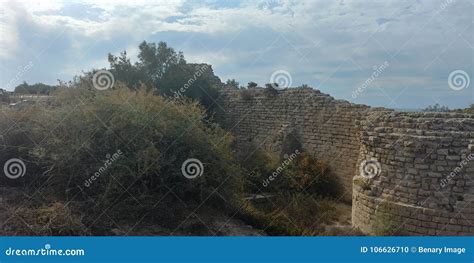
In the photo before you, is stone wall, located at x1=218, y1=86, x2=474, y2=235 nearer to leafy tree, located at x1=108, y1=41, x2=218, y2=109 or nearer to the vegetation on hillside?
the vegetation on hillside

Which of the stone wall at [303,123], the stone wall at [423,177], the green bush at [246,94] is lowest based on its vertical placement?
the stone wall at [423,177]

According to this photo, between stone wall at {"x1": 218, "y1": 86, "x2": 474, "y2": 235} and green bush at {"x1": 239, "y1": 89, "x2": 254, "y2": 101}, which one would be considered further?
green bush at {"x1": 239, "y1": 89, "x2": 254, "y2": 101}

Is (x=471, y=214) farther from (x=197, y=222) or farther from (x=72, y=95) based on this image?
(x=72, y=95)

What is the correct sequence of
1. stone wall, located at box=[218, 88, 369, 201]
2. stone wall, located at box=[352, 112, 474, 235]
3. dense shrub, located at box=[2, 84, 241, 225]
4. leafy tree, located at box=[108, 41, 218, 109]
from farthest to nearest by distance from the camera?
leafy tree, located at box=[108, 41, 218, 109], stone wall, located at box=[218, 88, 369, 201], dense shrub, located at box=[2, 84, 241, 225], stone wall, located at box=[352, 112, 474, 235]

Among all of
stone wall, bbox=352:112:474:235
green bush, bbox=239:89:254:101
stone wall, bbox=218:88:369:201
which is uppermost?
green bush, bbox=239:89:254:101

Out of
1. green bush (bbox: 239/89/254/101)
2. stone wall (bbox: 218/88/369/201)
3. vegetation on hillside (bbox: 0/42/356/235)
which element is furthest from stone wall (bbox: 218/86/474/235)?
green bush (bbox: 239/89/254/101)

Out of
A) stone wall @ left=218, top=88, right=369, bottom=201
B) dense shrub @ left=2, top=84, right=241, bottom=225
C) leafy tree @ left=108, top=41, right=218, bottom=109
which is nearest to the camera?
dense shrub @ left=2, top=84, right=241, bottom=225

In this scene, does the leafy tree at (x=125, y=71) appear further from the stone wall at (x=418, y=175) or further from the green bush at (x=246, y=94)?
the stone wall at (x=418, y=175)

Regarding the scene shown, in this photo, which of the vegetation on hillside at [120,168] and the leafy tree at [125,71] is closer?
the vegetation on hillside at [120,168]

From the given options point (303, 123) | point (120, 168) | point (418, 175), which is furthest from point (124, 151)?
point (303, 123)

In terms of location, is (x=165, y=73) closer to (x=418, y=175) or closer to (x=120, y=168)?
(x=120, y=168)

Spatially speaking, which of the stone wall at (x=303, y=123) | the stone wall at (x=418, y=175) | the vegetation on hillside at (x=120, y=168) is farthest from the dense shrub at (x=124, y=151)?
the stone wall at (x=303, y=123)

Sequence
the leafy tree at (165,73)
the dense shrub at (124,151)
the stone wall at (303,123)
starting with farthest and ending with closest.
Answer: the leafy tree at (165,73) → the stone wall at (303,123) → the dense shrub at (124,151)

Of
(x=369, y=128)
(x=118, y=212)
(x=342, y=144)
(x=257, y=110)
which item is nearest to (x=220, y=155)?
(x=118, y=212)
